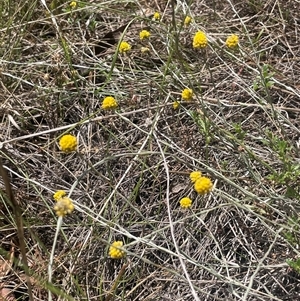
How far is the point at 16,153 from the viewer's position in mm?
1598

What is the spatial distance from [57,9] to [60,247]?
0.93m

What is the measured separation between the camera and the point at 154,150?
1.54 meters

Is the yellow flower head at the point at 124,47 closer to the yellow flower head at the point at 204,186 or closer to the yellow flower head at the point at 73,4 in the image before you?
the yellow flower head at the point at 73,4

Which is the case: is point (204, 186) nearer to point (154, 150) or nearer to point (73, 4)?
point (154, 150)

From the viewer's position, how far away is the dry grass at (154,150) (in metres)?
1.28

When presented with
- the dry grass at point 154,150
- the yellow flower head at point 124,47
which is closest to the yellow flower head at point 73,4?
the dry grass at point 154,150

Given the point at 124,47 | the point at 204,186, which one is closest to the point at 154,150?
the point at 124,47

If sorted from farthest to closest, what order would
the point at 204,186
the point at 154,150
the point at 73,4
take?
the point at 73,4 < the point at 154,150 < the point at 204,186

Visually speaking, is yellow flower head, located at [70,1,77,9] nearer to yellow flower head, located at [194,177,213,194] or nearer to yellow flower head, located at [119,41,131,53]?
yellow flower head, located at [119,41,131,53]

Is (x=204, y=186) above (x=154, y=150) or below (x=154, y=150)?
above

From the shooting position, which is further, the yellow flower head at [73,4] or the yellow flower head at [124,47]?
the yellow flower head at [73,4]

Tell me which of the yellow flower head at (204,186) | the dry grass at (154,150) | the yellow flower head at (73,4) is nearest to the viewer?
the yellow flower head at (204,186)

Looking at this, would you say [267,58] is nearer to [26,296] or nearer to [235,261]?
[235,261]

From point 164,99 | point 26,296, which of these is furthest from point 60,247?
point 164,99
